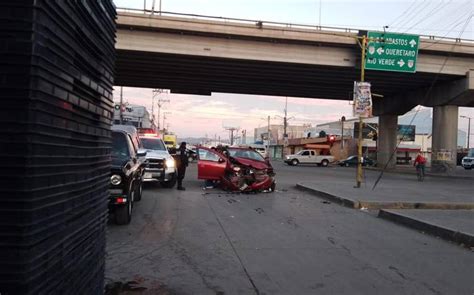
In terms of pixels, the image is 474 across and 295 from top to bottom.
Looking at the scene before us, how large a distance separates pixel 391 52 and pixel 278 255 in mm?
23854

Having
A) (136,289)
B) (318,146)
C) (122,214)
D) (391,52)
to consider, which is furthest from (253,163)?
(318,146)

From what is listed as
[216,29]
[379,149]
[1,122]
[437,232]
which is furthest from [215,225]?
[379,149]

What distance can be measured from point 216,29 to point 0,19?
109 ft

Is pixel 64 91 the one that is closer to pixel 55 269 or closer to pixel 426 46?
pixel 55 269

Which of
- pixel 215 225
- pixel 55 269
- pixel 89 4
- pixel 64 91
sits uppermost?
pixel 89 4

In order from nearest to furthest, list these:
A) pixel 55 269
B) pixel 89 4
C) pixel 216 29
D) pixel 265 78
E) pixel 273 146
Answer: pixel 55 269 → pixel 89 4 → pixel 216 29 → pixel 265 78 → pixel 273 146

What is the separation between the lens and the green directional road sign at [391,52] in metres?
27.7

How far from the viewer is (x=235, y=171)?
18.1 m

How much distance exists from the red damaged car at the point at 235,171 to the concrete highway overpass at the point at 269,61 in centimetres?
1371

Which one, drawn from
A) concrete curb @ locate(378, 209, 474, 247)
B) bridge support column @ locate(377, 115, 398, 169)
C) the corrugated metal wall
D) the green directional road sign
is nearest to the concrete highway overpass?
the green directional road sign

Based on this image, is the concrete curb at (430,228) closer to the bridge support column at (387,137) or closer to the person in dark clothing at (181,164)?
the person in dark clothing at (181,164)

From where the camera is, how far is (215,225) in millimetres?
10906

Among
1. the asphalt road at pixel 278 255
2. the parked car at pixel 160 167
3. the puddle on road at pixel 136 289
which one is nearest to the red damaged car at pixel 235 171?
the parked car at pixel 160 167

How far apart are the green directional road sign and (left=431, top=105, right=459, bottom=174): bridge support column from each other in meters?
13.9
